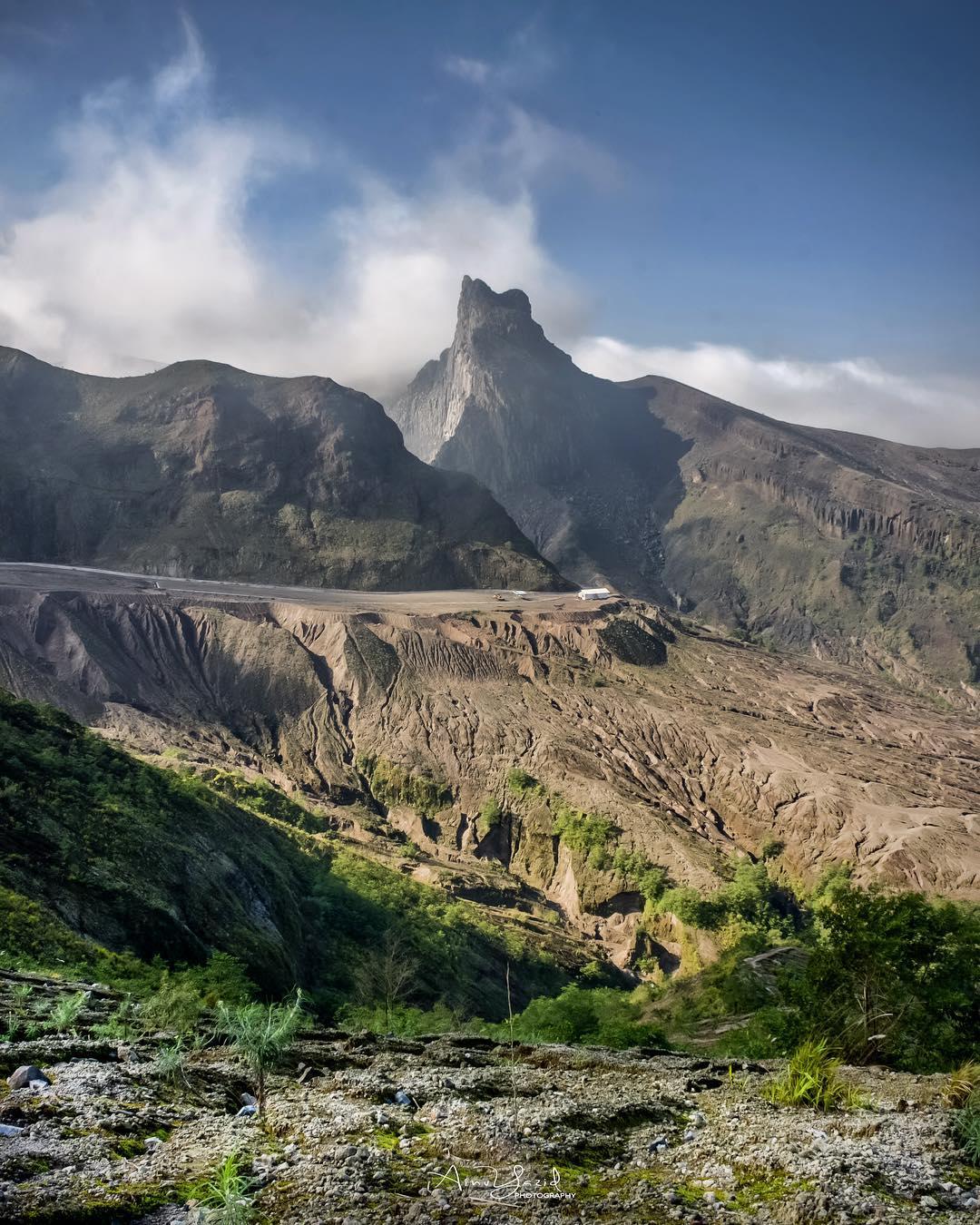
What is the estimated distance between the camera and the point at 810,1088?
827 centimetres

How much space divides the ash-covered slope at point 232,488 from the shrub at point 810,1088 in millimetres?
79532

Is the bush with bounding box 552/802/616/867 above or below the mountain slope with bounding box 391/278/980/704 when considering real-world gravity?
below

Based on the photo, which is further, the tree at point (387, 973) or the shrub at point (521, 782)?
the shrub at point (521, 782)

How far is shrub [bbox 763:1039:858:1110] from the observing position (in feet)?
26.6

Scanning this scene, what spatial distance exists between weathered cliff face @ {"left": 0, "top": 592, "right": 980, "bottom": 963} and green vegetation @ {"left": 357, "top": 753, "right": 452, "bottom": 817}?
259 millimetres

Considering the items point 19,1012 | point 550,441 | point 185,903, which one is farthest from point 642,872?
point 550,441

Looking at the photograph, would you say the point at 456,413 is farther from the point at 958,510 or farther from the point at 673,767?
the point at 673,767

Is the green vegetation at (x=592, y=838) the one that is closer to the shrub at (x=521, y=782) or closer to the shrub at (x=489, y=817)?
the shrub at (x=521, y=782)

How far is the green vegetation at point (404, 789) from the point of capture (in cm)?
5122

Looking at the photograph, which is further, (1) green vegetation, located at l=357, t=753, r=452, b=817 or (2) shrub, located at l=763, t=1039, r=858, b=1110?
(1) green vegetation, located at l=357, t=753, r=452, b=817

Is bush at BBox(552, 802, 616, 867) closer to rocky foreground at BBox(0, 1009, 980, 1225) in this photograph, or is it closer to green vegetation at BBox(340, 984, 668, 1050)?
green vegetation at BBox(340, 984, 668, 1050)

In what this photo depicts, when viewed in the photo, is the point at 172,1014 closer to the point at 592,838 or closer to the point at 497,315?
the point at 592,838
